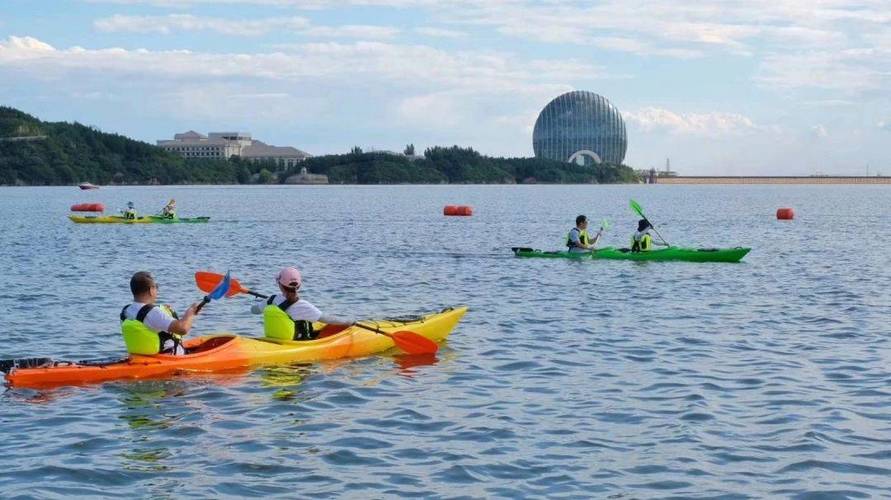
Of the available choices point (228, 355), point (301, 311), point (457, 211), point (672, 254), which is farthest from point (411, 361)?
point (457, 211)

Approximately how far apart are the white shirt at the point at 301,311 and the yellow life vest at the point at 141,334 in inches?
67.3

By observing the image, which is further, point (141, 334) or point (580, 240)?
point (580, 240)

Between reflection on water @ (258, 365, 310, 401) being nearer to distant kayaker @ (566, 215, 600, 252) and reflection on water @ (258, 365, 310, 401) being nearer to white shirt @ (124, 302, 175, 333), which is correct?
white shirt @ (124, 302, 175, 333)

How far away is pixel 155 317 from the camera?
13.9 metres

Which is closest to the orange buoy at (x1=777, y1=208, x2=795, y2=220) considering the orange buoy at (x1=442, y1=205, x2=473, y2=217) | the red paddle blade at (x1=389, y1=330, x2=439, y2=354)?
the orange buoy at (x1=442, y1=205, x2=473, y2=217)

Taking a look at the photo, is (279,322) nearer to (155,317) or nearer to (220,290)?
(220,290)

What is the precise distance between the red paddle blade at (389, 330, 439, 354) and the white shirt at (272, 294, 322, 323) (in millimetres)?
1260

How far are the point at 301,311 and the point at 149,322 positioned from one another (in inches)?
89.3

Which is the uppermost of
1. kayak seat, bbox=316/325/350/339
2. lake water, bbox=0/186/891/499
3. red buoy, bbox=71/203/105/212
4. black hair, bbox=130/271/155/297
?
black hair, bbox=130/271/155/297

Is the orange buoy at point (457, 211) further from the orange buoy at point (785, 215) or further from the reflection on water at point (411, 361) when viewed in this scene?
the reflection on water at point (411, 361)

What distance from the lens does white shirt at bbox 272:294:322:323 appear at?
1555 cm

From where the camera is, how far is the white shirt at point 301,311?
15.6 meters

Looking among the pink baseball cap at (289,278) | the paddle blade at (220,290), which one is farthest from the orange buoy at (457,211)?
the paddle blade at (220,290)

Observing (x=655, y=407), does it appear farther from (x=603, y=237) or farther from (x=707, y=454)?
(x=603, y=237)
